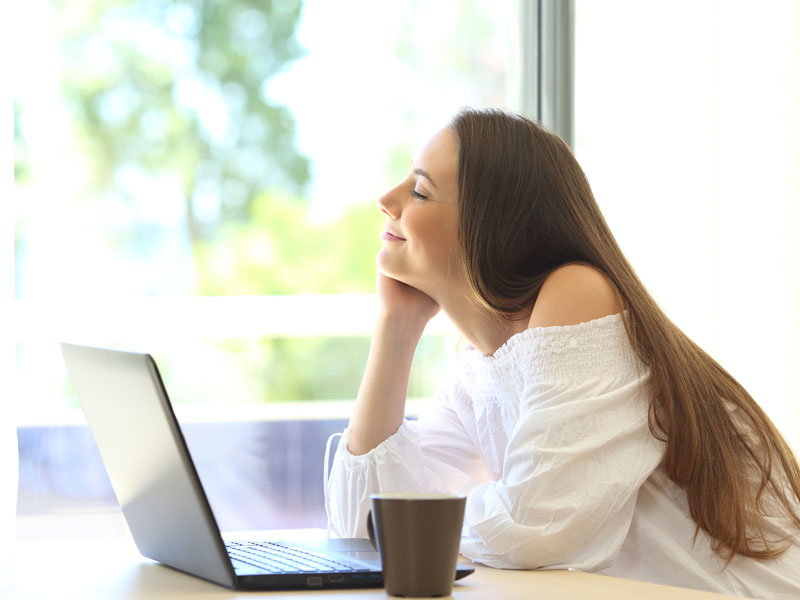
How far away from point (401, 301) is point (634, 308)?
408 millimetres

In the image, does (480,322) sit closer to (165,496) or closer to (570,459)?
(570,459)

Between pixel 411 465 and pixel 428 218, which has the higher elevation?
pixel 428 218

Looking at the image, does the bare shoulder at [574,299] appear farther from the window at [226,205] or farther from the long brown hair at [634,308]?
the window at [226,205]

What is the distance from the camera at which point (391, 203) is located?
1305 mm

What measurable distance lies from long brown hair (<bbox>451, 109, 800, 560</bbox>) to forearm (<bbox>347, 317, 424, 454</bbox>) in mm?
196

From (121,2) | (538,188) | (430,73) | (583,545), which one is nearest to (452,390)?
(538,188)

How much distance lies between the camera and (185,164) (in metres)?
2.19

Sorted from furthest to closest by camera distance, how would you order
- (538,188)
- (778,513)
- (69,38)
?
(69,38) → (538,188) → (778,513)

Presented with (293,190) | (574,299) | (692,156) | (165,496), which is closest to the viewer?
(165,496)

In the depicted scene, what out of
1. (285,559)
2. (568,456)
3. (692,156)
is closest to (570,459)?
(568,456)

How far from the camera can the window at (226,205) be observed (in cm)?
213

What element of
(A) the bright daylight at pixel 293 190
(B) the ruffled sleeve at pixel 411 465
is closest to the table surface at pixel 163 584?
(B) the ruffled sleeve at pixel 411 465

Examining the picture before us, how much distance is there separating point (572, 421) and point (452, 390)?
423mm

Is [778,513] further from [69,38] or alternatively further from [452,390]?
[69,38]
